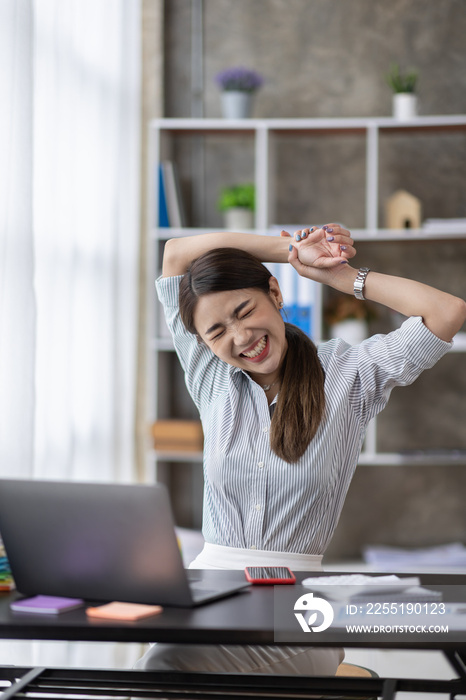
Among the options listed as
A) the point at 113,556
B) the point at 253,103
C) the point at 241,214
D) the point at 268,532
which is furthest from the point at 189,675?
the point at 253,103

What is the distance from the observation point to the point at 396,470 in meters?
3.72

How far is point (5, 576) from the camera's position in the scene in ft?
4.30

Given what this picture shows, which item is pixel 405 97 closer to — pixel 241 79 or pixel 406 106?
pixel 406 106

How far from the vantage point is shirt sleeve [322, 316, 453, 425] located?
1.62 m

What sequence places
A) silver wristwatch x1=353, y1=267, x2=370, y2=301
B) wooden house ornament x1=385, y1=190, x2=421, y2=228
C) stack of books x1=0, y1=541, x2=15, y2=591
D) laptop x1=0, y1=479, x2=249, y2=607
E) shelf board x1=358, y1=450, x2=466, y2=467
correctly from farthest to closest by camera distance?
wooden house ornament x1=385, y1=190, x2=421, y2=228 < shelf board x1=358, y1=450, x2=466, y2=467 < silver wristwatch x1=353, y1=267, x2=370, y2=301 < stack of books x1=0, y1=541, x2=15, y2=591 < laptop x1=0, y1=479, x2=249, y2=607

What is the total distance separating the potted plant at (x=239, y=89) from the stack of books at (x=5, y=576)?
8.50ft

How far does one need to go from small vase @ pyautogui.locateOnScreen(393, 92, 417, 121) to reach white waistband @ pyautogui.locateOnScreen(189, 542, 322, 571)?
2.30 meters

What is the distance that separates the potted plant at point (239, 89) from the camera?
11.5ft

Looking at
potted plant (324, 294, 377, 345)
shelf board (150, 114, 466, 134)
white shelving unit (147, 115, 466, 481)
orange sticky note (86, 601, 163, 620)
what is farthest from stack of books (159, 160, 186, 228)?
orange sticky note (86, 601, 163, 620)

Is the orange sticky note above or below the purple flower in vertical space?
below

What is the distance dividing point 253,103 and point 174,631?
3.10 m

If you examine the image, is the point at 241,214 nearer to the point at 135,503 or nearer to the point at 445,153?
the point at 445,153

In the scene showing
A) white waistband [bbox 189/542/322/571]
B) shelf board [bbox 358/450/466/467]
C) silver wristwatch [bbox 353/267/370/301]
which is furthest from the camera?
shelf board [bbox 358/450/466/467]

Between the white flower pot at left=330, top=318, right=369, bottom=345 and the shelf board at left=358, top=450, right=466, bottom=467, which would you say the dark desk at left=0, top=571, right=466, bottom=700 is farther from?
the white flower pot at left=330, top=318, right=369, bottom=345
